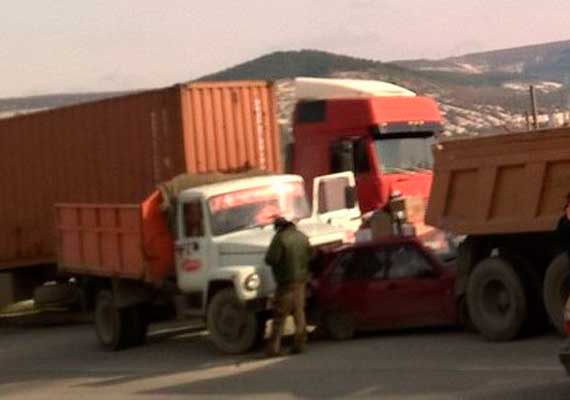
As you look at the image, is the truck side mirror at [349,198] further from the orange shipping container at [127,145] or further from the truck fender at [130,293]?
the truck fender at [130,293]

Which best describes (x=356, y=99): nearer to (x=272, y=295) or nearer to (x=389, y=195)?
(x=389, y=195)

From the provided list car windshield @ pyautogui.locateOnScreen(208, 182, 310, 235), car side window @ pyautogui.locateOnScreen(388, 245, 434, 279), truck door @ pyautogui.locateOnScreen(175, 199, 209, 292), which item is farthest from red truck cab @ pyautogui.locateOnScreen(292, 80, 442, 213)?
car side window @ pyautogui.locateOnScreen(388, 245, 434, 279)

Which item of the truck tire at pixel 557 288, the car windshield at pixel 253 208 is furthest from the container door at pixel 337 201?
the truck tire at pixel 557 288

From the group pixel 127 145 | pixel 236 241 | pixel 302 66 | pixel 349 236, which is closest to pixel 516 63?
pixel 302 66

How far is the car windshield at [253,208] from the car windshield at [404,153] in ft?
21.4

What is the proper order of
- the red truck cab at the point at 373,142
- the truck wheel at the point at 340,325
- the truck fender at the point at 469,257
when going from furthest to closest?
the red truck cab at the point at 373,142 → the truck wheel at the point at 340,325 → the truck fender at the point at 469,257

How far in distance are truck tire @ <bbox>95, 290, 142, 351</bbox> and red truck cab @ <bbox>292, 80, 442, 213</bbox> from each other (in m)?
5.67

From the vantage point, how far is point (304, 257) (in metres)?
16.1

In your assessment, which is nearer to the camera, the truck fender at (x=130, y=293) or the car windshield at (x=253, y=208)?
the car windshield at (x=253, y=208)

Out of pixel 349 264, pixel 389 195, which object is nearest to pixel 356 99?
pixel 389 195

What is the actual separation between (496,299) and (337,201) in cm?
415

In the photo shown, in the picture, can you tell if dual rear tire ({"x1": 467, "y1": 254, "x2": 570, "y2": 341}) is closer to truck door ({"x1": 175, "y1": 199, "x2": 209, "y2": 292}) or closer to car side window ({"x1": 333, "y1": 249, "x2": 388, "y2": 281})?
car side window ({"x1": 333, "y1": 249, "x2": 388, "y2": 281})

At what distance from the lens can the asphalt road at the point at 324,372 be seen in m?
12.6

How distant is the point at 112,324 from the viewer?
19781 millimetres
